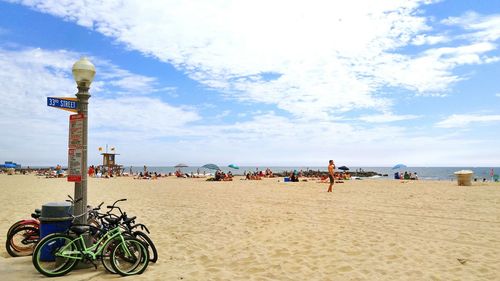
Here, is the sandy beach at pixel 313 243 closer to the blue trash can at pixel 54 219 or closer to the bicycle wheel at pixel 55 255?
the bicycle wheel at pixel 55 255

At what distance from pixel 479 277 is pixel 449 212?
7.78 meters

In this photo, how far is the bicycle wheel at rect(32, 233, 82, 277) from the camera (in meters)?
5.84

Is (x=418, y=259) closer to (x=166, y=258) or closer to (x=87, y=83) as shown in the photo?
(x=166, y=258)

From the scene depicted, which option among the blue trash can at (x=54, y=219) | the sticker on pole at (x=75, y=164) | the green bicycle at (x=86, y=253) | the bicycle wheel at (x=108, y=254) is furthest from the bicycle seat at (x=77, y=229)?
the sticker on pole at (x=75, y=164)

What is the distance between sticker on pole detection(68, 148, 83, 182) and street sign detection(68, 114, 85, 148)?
4.4 inches

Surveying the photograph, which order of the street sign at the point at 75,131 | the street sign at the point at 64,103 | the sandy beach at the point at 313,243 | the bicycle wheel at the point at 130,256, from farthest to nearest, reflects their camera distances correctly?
the street sign at the point at 75,131, the street sign at the point at 64,103, the sandy beach at the point at 313,243, the bicycle wheel at the point at 130,256

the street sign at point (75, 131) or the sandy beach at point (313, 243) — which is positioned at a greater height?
the street sign at point (75, 131)

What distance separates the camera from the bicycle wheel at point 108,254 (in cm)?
607

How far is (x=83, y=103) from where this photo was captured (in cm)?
677

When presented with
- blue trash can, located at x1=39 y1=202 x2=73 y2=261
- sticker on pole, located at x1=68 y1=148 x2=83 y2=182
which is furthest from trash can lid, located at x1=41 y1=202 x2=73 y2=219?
sticker on pole, located at x1=68 y1=148 x2=83 y2=182

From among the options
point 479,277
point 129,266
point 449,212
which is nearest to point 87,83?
point 129,266

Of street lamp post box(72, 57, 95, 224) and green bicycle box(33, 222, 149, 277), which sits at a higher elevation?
street lamp post box(72, 57, 95, 224)

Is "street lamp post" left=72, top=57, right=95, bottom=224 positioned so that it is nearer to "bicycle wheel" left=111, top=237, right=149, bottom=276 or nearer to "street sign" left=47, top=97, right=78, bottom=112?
"street sign" left=47, top=97, right=78, bottom=112

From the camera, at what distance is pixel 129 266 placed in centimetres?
625
